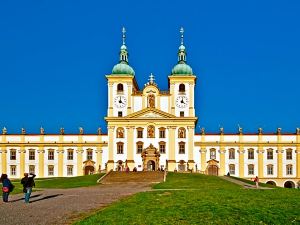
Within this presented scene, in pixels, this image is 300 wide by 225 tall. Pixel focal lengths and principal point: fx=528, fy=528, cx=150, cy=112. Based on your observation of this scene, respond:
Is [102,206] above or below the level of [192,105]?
below

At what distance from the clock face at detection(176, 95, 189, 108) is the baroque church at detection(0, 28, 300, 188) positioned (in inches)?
4.5

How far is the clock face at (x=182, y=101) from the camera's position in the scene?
8686 cm

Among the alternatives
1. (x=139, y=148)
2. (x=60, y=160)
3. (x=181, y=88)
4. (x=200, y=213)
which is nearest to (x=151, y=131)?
(x=139, y=148)

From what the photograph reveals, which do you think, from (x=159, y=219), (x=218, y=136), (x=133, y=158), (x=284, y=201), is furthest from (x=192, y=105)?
(x=159, y=219)

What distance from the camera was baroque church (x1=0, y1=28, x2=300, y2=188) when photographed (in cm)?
8506

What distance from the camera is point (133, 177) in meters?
66.7

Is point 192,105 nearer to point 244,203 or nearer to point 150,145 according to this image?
point 150,145

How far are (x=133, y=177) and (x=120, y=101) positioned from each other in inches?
905

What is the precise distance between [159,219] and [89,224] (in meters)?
2.91

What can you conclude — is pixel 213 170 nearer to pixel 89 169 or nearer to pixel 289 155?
pixel 289 155

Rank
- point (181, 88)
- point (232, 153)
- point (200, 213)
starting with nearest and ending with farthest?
point (200, 213)
point (181, 88)
point (232, 153)

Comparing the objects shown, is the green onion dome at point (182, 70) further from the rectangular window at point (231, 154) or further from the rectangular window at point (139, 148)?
the rectangular window at point (231, 154)

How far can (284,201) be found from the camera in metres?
27.9

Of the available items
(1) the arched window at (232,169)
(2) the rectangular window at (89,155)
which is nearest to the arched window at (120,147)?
(2) the rectangular window at (89,155)
